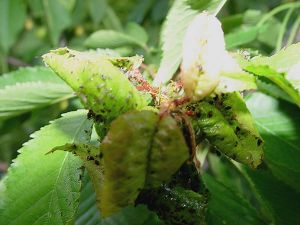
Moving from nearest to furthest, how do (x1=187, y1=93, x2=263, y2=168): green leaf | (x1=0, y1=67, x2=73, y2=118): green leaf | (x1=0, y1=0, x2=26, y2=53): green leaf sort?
(x1=187, y1=93, x2=263, y2=168): green leaf
(x1=0, y1=67, x2=73, y2=118): green leaf
(x1=0, y1=0, x2=26, y2=53): green leaf

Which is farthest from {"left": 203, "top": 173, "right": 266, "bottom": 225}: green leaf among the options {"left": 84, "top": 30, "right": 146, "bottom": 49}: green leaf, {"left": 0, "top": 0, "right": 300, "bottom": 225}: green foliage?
{"left": 84, "top": 30, "right": 146, "bottom": 49}: green leaf

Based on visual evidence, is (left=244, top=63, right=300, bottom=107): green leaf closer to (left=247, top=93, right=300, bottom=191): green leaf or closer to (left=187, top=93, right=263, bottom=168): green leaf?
(left=187, top=93, right=263, bottom=168): green leaf

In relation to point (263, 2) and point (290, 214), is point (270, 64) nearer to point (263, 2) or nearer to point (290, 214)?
point (290, 214)

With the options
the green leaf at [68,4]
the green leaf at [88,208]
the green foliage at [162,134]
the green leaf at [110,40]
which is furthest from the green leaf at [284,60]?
the green leaf at [68,4]

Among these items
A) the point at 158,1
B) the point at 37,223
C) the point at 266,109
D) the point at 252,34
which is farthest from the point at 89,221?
the point at 158,1

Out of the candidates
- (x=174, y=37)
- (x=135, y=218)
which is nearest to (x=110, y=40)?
(x=174, y=37)
